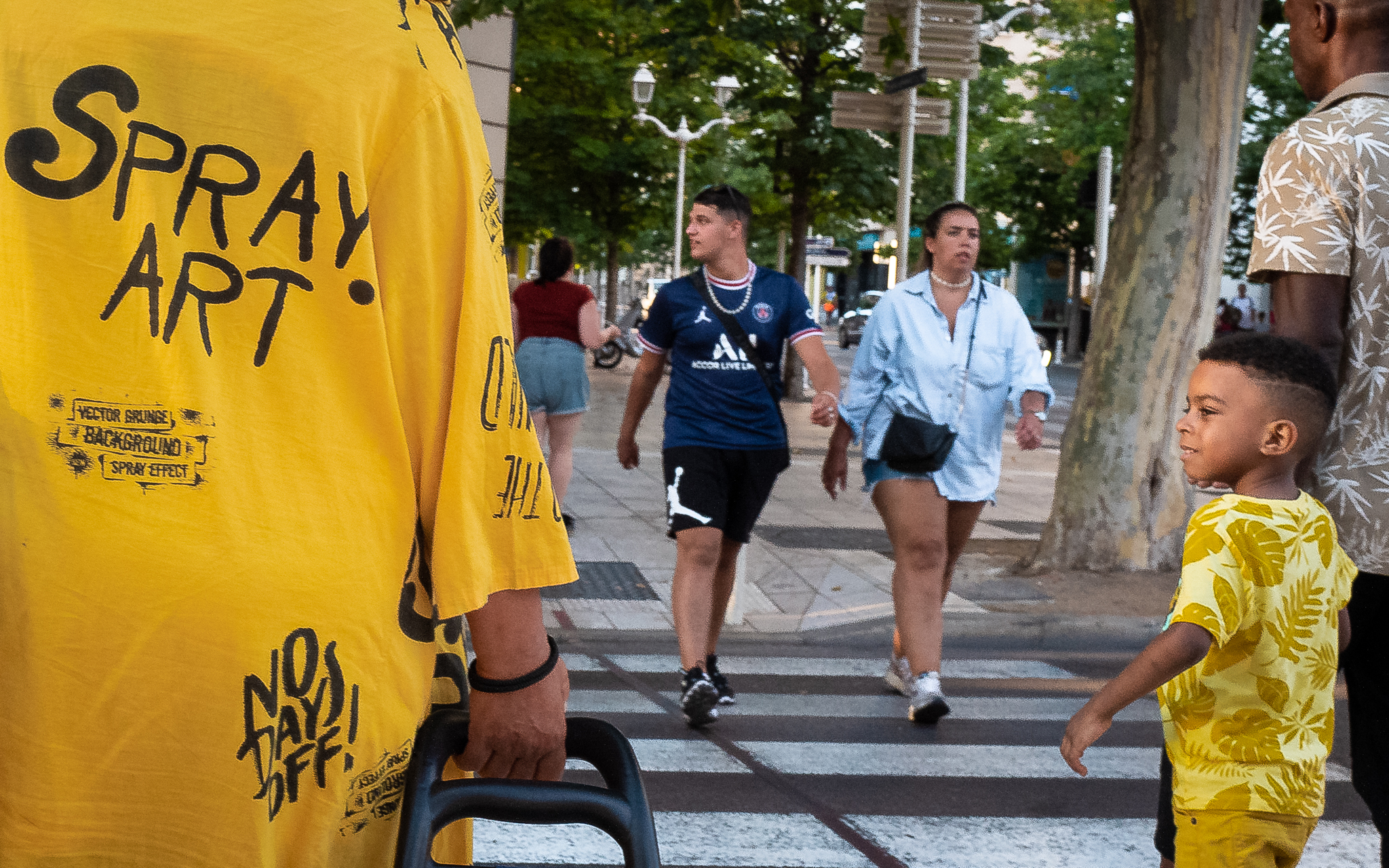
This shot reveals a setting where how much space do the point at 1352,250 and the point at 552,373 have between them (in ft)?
24.5

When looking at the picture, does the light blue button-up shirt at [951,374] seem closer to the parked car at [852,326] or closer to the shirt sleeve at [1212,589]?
the shirt sleeve at [1212,589]

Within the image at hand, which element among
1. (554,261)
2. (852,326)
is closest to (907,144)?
(554,261)

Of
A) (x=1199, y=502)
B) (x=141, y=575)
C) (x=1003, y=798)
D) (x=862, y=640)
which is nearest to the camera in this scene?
(x=141, y=575)

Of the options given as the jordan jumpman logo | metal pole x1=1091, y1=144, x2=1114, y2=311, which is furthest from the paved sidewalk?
metal pole x1=1091, y1=144, x2=1114, y2=311

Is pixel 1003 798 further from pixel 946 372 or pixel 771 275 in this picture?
pixel 771 275

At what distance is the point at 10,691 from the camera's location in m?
1.33

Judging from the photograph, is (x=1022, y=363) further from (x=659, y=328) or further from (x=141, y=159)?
(x=141, y=159)

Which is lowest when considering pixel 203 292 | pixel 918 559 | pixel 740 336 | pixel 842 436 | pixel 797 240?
pixel 918 559

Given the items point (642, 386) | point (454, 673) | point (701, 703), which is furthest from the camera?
point (642, 386)

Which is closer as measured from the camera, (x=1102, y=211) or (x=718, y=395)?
(x=718, y=395)

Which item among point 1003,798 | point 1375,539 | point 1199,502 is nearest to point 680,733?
point 1003,798

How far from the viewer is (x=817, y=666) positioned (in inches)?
273

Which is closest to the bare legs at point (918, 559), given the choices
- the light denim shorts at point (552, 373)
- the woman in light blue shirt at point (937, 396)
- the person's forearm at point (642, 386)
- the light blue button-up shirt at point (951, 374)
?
the woman in light blue shirt at point (937, 396)

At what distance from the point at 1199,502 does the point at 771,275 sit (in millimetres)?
6085
